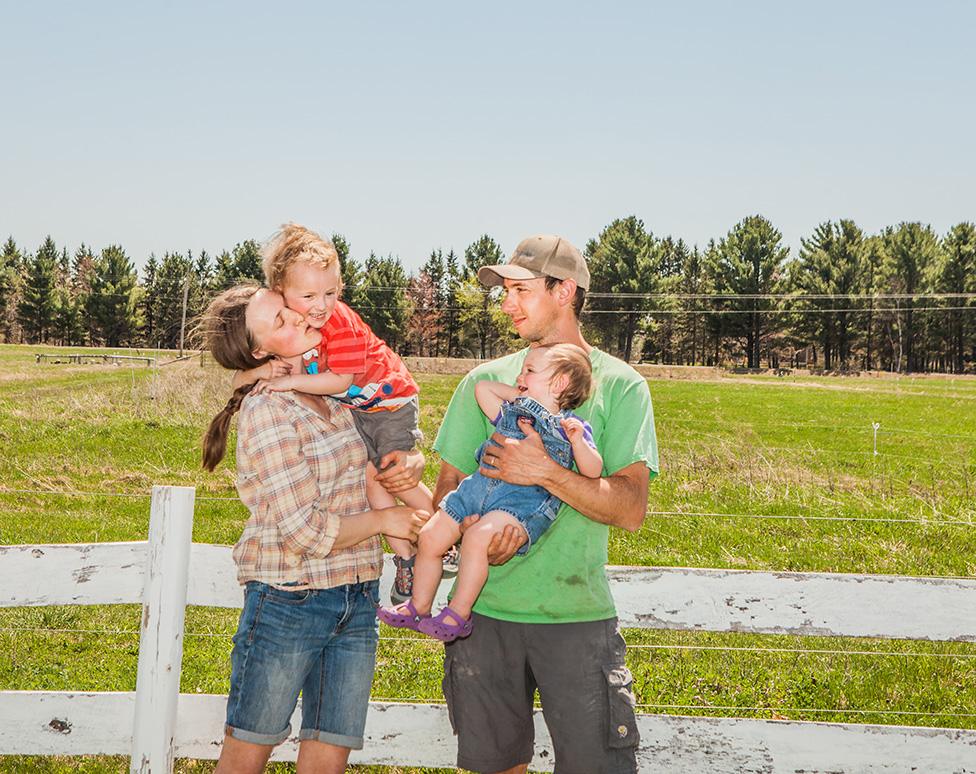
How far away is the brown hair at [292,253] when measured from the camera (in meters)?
3.03

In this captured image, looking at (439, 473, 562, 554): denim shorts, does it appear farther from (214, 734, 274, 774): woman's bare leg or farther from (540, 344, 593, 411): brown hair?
(214, 734, 274, 774): woman's bare leg

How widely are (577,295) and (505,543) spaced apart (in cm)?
97

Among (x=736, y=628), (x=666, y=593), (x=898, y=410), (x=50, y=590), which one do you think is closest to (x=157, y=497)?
(x=50, y=590)

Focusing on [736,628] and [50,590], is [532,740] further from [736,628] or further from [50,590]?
[50,590]

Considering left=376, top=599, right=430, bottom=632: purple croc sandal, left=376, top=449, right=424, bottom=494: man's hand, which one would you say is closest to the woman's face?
left=376, top=449, right=424, bottom=494: man's hand

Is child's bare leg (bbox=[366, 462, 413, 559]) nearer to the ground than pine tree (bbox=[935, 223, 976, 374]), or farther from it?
nearer to the ground

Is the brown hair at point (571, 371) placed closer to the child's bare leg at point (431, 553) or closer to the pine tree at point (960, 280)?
the child's bare leg at point (431, 553)

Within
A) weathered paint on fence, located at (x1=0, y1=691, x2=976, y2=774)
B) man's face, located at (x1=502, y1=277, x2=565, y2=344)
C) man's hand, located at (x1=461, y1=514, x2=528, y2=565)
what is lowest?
weathered paint on fence, located at (x1=0, y1=691, x2=976, y2=774)

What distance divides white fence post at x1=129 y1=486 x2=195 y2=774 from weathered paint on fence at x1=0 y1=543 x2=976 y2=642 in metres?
0.23

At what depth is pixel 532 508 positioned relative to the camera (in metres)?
3.07

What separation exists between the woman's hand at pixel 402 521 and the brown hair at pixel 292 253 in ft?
2.72

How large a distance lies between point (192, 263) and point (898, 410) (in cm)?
7859

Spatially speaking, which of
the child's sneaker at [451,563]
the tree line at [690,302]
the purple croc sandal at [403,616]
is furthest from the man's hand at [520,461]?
the tree line at [690,302]

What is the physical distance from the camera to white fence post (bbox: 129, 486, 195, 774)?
11.3ft
